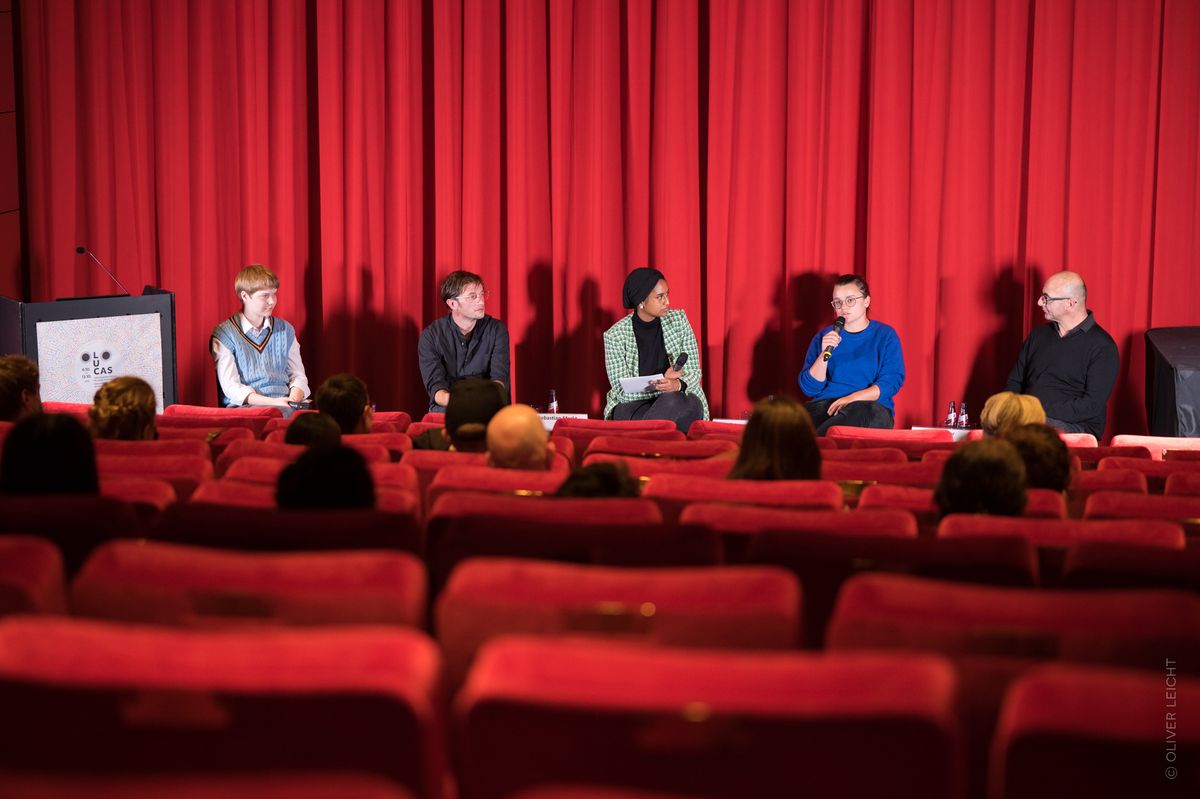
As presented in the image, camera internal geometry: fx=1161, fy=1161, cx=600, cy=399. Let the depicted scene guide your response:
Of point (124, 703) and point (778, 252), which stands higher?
point (778, 252)

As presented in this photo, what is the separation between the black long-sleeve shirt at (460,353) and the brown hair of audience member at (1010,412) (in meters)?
3.21

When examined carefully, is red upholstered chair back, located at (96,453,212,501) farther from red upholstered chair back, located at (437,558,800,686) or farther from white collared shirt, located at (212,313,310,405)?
white collared shirt, located at (212,313,310,405)

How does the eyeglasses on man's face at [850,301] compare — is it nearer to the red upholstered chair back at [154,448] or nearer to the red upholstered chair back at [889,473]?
the red upholstered chair back at [889,473]

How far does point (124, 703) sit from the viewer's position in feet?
3.83

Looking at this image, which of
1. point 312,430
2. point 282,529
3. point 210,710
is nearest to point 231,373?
point 312,430

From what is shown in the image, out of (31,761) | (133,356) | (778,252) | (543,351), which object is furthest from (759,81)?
(31,761)

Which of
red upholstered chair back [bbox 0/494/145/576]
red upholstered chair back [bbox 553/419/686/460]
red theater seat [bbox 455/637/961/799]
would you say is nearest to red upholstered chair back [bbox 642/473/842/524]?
red upholstered chair back [bbox 0/494/145/576]

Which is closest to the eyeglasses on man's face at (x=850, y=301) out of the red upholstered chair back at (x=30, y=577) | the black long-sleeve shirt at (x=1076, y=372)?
the black long-sleeve shirt at (x=1076, y=372)

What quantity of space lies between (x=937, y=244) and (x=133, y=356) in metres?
4.59

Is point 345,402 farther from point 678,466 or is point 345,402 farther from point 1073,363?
point 1073,363

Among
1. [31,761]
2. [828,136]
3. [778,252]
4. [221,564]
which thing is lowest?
[31,761]

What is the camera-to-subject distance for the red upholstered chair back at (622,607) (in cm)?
145

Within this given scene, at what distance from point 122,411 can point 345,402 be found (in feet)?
2.36

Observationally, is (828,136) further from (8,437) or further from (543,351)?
(8,437)
